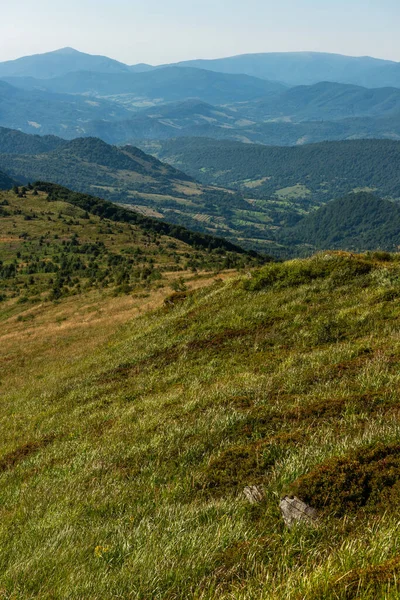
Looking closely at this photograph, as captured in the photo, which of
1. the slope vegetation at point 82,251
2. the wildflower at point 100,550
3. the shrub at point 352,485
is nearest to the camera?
Result: the wildflower at point 100,550

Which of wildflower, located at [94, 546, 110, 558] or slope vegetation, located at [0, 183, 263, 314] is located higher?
wildflower, located at [94, 546, 110, 558]

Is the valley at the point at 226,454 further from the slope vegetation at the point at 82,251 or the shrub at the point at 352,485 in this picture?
the slope vegetation at the point at 82,251

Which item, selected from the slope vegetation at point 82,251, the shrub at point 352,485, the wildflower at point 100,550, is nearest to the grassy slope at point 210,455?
the wildflower at point 100,550

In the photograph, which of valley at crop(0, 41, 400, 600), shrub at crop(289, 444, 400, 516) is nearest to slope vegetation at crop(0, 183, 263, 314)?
valley at crop(0, 41, 400, 600)

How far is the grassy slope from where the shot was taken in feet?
15.2

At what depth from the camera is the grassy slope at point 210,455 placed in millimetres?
4625

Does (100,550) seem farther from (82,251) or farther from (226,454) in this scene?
(82,251)

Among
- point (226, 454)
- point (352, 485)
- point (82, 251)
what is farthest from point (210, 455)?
point (82, 251)

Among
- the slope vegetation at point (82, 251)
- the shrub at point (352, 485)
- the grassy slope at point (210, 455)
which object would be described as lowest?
the slope vegetation at point (82, 251)

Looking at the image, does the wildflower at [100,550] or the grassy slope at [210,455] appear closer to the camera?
the grassy slope at [210,455]

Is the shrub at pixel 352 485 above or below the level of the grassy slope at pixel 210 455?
above

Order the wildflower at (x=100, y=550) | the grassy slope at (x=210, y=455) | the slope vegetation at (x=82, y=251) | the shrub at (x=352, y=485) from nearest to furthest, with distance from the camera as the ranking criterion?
the grassy slope at (x=210, y=455), the wildflower at (x=100, y=550), the shrub at (x=352, y=485), the slope vegetation at (x=82, y=251)

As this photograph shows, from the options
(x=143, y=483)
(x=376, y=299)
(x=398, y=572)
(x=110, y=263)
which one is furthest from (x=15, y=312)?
(x=398, y=572)

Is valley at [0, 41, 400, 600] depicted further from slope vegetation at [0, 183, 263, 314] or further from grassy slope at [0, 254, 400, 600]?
slope vegetation at [0, 183, 263, 314]
